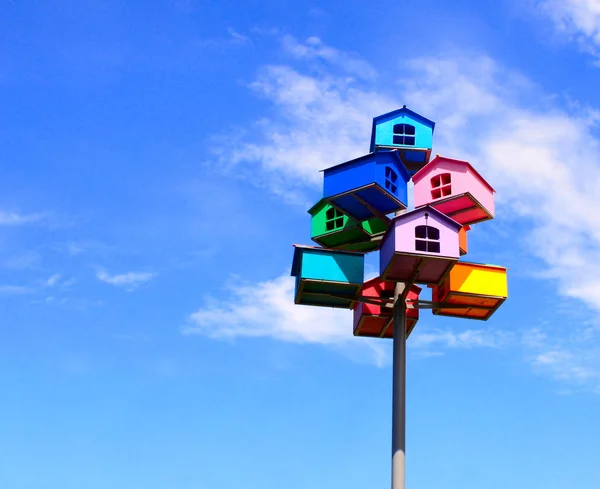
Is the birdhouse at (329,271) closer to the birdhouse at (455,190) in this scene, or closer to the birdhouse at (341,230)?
the birdhouse at (341,230)

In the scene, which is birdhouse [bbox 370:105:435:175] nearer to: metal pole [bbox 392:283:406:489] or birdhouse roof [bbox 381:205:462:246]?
birdhouse roof [bbox 381:205:462:246]

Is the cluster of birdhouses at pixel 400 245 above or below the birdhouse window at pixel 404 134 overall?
below

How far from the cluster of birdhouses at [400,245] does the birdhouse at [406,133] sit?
234 millimetres

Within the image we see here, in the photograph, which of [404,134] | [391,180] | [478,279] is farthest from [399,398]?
[404,134]

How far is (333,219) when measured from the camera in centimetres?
1633

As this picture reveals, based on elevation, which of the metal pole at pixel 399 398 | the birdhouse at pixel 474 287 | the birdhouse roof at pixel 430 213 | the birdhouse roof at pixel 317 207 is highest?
the birdhouse roof at pixel 317 207

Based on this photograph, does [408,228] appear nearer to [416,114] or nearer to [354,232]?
[354,232]

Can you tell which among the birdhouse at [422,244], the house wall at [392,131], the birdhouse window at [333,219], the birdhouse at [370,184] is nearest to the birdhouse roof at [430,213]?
the birdhouse at [422,244]

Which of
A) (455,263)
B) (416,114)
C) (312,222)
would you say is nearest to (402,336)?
(455,263)

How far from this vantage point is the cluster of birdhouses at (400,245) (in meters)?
13.5

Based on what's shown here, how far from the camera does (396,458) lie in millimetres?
13180

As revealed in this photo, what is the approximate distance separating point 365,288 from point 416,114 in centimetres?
394

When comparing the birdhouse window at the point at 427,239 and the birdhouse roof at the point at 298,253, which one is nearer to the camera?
the birdhouse window at the point at 427,239

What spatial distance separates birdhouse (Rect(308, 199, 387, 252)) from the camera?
15883mm
